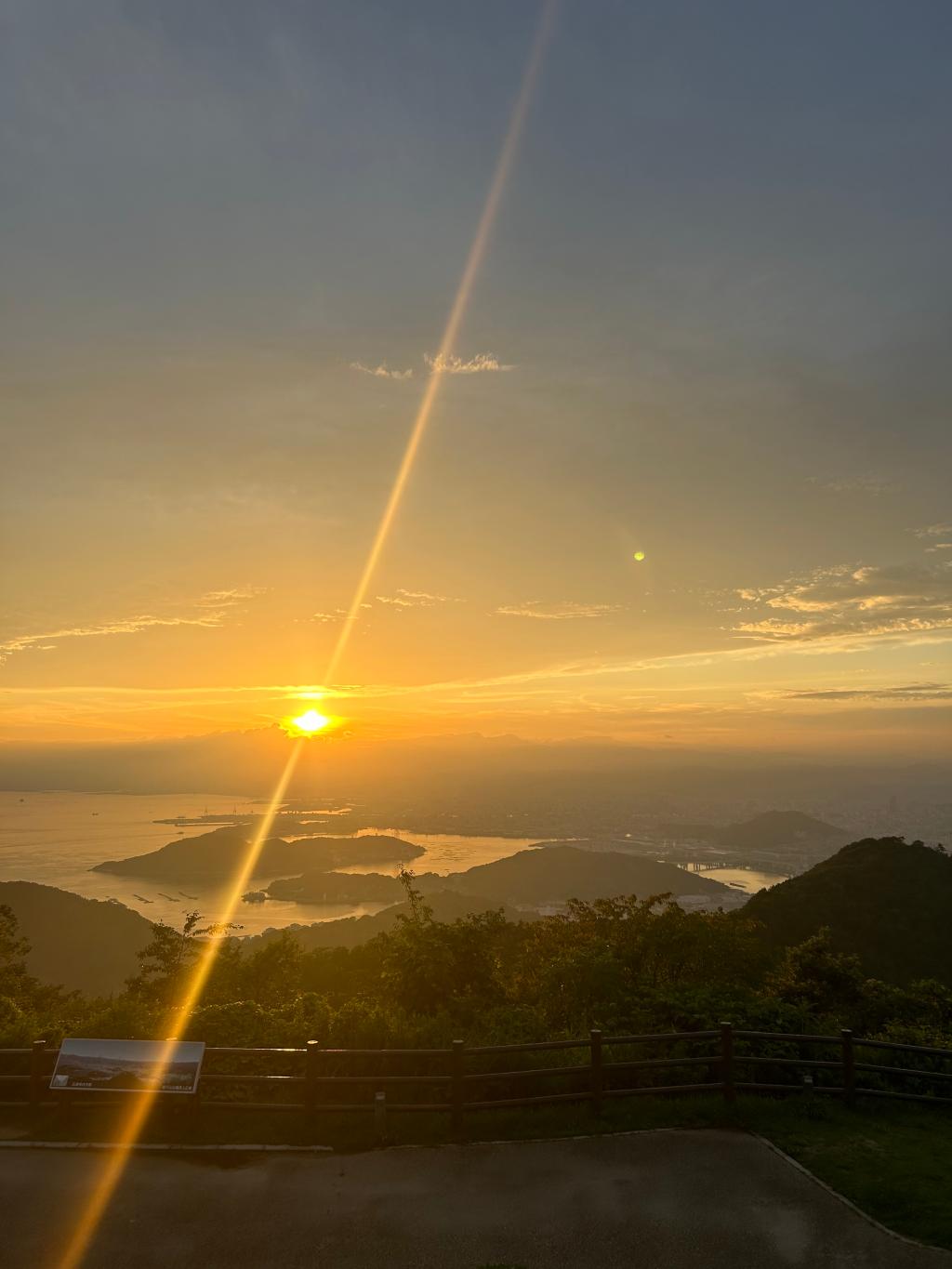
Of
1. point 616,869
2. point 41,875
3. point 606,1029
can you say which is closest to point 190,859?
point 41,875

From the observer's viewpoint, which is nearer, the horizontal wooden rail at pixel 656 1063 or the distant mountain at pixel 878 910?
the horizontal wooden rail at pixel 656 1063

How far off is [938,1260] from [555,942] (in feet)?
65.7

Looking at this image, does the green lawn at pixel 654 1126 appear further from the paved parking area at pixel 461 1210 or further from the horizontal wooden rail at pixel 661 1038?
the horizontal wooden rail at pixel 661 1038

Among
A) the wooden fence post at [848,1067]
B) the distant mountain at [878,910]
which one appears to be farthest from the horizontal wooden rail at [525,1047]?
the distant mountain at [878,910]

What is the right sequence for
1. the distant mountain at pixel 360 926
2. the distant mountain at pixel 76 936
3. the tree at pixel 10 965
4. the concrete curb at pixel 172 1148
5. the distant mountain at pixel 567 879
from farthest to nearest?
1. the distant mountain at pixel 567 879
2. the distant mountain at pixel 360 926
3. the distant mountain at pixel 76 936
4. the tree at pixel 10 965
5. the concrete curb at pixel 172 1148

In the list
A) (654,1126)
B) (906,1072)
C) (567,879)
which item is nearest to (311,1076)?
(654,1126)

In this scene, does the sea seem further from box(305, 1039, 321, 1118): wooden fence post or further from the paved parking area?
the paved parking area

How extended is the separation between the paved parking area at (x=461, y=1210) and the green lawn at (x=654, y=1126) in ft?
1.42

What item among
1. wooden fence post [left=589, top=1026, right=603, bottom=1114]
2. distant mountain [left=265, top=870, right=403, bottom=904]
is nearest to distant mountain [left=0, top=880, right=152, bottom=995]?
distant mountain [left=265, top=870, right=403, bottom=904]

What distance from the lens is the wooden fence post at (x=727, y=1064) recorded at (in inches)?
466

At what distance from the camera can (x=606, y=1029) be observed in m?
14.3

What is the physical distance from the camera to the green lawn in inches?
392

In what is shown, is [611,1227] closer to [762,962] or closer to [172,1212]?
[172,1212]

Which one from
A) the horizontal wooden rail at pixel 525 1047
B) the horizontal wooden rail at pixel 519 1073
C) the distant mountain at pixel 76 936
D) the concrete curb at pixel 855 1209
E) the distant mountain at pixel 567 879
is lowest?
the distant mountain at pixel 567 879
